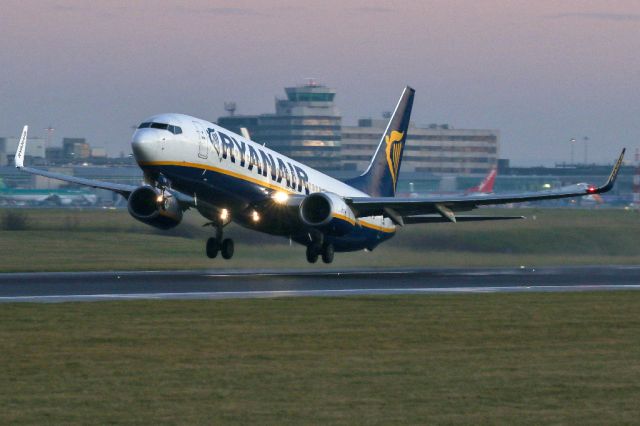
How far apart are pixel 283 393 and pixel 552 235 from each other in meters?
54.8

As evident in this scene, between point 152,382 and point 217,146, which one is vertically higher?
point 217,146

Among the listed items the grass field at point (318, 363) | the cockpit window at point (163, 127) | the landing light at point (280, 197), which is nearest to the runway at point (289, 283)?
the landing light at point (280, 197)

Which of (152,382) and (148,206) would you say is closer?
(152,382)

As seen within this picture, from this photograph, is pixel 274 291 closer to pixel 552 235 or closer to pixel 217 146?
pixel 217 146

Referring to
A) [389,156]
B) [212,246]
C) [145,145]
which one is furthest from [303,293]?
[389,156]

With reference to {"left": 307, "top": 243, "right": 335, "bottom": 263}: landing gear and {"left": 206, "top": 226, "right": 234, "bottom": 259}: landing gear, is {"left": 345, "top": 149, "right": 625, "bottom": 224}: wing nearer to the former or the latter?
{"left": 307, "top": 243, "right": 335, "bottom": 263}: landing gear

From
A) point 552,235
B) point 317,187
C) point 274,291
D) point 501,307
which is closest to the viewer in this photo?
point 501,307

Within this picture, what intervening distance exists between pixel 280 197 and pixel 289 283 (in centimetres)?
515

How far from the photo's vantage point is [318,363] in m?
19.1

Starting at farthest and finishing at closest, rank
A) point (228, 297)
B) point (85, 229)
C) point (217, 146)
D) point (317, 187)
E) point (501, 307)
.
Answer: point (85, 229) → point (317, 187) → point (217, 146) → point (228, 297) → point (501, 307)

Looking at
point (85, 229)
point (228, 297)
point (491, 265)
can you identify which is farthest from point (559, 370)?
point (85, 229)

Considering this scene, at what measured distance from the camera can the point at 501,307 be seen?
28.6 meters

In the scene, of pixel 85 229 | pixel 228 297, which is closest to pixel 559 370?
pixel 228 297

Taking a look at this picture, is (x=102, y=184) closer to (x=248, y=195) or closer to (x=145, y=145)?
(x=248, y=195)
